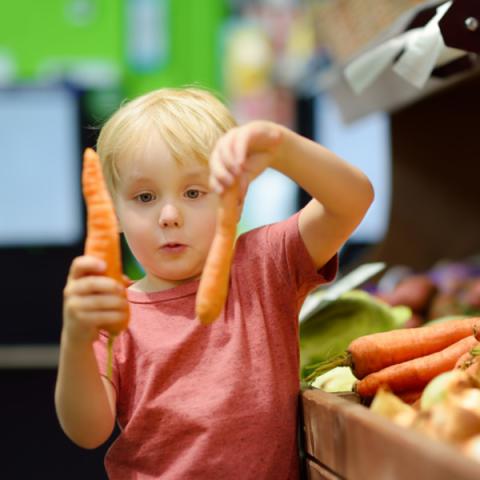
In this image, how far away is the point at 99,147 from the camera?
3.34 feet

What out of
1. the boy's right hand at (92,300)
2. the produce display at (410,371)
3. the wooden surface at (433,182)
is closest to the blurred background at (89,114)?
the wooden surface at (433,182)

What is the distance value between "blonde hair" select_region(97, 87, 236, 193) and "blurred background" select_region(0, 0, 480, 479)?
38.5 inches

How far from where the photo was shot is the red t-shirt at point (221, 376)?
92 centimetres

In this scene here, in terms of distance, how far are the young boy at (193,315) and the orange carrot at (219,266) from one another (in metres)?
0.07

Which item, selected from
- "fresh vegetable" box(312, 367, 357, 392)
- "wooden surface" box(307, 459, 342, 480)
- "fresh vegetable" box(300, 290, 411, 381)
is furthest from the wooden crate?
"fresh vegetable" box(300, 290, 411, 381)

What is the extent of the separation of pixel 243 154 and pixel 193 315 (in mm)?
258

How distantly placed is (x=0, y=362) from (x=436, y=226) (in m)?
1.46

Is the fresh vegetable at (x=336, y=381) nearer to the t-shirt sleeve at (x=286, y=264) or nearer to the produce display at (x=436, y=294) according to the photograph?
the t-shirt sleeve at (x=286, y=264)

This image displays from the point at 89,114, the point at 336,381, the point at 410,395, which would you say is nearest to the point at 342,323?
the point at 336,381

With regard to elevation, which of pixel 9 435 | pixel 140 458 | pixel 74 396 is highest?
pixel 74 396

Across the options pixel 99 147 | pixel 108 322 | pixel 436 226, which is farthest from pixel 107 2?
pixel 108 322

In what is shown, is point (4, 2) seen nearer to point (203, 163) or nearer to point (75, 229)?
point (75, 229)

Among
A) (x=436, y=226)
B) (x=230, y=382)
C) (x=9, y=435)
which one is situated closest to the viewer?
(x=230, y=382)

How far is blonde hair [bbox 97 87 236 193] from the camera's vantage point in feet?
3.11
